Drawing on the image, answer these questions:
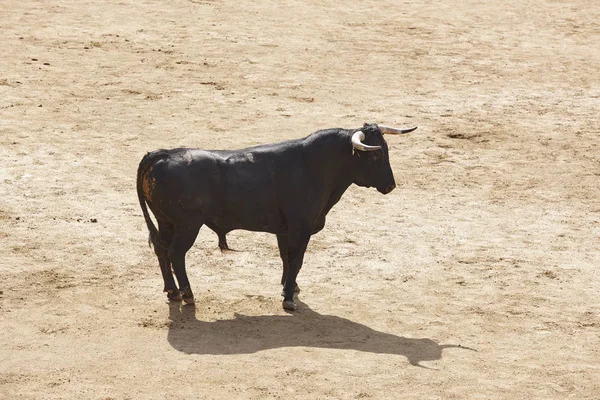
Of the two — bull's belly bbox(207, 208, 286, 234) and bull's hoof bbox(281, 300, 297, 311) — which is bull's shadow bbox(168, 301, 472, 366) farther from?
bull's belly bbox(207, 208, 286, 234)

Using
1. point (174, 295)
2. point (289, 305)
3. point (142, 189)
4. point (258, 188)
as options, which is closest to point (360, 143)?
point (258, 188)

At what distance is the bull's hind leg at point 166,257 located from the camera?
1292 centimetres

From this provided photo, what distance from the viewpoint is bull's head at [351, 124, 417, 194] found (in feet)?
42.9

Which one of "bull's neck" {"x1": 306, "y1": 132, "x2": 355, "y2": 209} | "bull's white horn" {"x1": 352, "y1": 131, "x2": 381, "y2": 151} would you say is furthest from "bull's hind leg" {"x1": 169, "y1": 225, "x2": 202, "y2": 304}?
"bull's white horn" {"x1": 352, "y1": 131, "x2": 381, "y2": 151}

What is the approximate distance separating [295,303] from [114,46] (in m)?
10.3

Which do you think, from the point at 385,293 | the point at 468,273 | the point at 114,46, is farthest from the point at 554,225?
the point at 114,46

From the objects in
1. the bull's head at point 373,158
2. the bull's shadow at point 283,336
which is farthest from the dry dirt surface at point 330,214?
the bull's head at point 373,158

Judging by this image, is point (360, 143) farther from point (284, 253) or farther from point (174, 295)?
point (174, 295)

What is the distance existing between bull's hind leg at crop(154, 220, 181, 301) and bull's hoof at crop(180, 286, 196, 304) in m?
0.17

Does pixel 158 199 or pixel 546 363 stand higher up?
pixel 158 199

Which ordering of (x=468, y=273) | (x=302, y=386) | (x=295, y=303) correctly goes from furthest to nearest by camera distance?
(x=468, y=273), (x=295, y=303), (x=302, y=386)

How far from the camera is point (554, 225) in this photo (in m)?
16.3

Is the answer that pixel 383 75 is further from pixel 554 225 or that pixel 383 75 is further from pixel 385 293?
pixel 385 293

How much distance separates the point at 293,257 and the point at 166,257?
4.24ft
